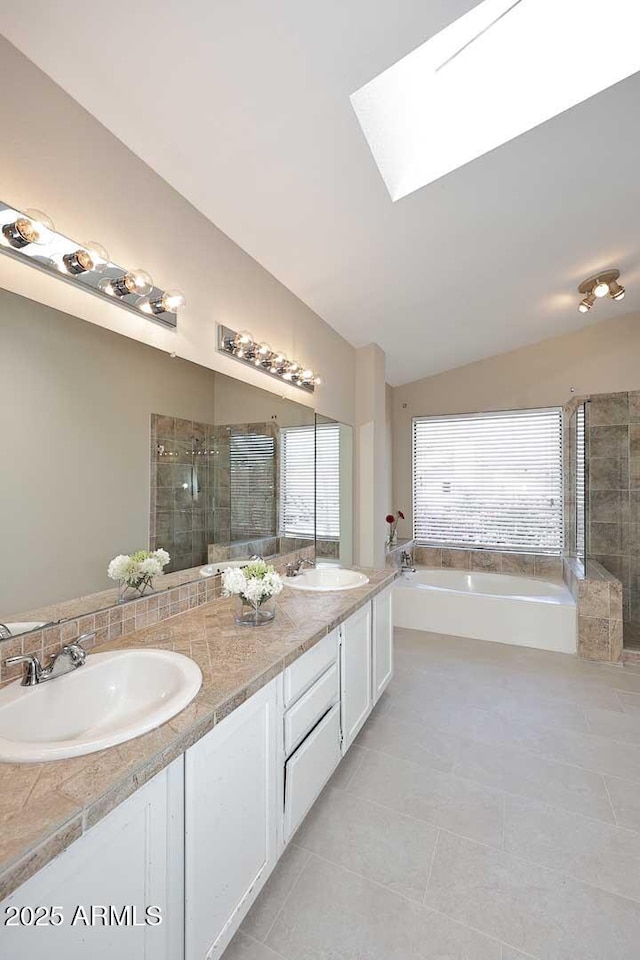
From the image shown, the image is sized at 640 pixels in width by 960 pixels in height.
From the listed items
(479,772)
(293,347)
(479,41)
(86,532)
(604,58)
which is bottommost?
(479,772)

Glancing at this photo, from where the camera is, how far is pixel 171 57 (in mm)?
1221

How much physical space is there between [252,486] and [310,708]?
3.79ft

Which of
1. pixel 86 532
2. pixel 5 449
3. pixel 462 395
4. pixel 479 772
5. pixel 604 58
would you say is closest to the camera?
pixel 5 449

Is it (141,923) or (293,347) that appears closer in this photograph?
(141,923)

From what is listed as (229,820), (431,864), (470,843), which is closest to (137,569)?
(229,820)

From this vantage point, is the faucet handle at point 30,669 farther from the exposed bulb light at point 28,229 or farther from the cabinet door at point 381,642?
the cabinet door at point 381,642

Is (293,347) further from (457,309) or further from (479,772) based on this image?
(479,772)

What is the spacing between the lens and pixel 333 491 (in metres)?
3.28

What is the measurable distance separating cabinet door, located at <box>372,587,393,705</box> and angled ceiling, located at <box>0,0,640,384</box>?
190 cm

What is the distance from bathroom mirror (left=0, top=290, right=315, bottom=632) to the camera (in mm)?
1208

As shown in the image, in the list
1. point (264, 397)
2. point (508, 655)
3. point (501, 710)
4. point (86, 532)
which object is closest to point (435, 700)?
point (501, 710)

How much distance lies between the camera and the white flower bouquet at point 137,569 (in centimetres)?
152

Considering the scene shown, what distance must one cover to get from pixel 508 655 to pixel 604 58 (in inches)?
137

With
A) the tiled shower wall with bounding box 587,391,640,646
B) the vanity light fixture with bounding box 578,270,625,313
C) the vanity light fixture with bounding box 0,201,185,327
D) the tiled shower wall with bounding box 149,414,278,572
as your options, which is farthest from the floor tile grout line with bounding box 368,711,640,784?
the vanity light fixture with bounding box 578,270,625,313
